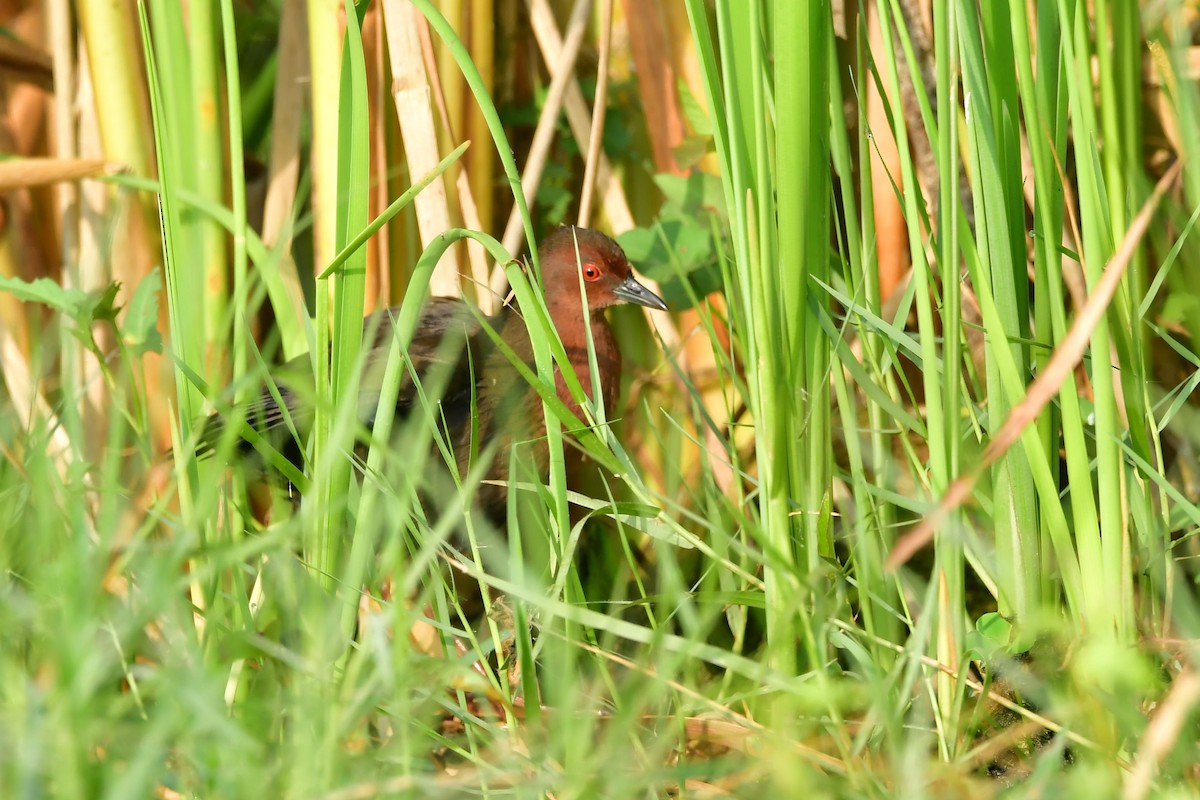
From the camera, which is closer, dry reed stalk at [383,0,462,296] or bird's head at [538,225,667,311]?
dry reed stalk at [383,0,462,296]

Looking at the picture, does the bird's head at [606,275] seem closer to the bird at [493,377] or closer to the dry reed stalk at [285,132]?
the bird at [493,377]

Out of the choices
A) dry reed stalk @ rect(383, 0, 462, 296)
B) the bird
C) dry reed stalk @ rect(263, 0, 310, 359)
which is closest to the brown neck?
the bird

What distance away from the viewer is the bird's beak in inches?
93.6

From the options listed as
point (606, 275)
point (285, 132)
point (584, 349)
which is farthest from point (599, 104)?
point (285, 132)

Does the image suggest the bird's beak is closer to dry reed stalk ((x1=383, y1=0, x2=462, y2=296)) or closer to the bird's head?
the bird's head

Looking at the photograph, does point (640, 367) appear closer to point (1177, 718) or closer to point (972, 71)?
point (972, 71)

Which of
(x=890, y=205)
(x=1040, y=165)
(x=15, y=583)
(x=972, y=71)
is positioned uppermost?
(x=972, y=71)

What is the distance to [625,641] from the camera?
2.06 meters

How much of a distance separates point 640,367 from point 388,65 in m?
0.79

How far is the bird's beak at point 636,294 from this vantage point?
238cm

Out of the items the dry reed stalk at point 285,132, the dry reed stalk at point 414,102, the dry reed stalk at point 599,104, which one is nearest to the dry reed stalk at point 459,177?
the dry reed stalk at point 414,102

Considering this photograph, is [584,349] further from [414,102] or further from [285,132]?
[285,132]

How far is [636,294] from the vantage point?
2.41 meters

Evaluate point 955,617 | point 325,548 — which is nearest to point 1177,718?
point 955,617
